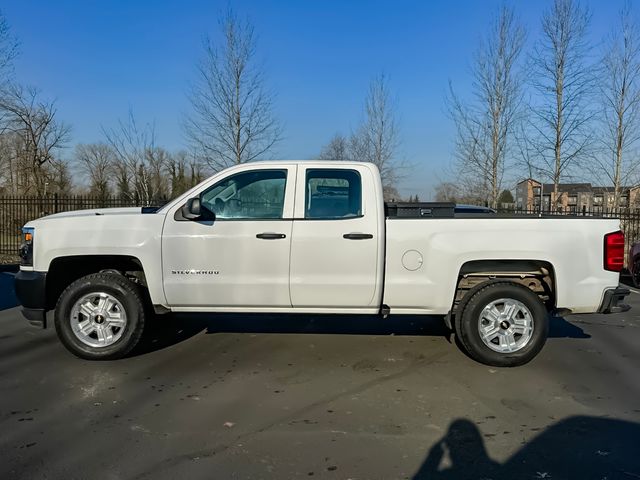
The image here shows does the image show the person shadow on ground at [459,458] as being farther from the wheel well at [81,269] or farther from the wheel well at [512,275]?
the wheel well at [81,269]

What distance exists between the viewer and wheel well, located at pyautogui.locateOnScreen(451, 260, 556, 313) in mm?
5055

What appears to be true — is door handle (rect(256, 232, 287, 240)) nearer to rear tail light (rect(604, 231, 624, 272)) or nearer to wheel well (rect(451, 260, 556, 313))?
wheel well (rect(451, 260, 556, 313))

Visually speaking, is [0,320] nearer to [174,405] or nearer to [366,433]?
[174,405]

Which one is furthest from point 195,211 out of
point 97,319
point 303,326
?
point 303,326

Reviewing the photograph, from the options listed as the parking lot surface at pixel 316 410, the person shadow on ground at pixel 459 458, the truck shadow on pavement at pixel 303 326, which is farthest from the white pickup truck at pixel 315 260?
the person shadow on ground at pixel 459 458

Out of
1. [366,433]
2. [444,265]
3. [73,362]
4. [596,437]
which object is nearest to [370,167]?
[444,265]

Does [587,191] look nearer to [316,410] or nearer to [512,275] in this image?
[512,275]

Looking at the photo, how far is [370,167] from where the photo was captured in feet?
17.3

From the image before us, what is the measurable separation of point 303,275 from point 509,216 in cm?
213

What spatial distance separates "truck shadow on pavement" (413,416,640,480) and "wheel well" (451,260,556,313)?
1.61 metres

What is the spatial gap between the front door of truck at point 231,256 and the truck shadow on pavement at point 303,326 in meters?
1.19

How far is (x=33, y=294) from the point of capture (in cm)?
512

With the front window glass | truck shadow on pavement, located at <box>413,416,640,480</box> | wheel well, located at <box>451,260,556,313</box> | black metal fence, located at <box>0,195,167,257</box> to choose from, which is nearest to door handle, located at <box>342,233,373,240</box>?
the front window glass

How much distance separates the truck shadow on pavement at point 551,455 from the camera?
3061 mm
